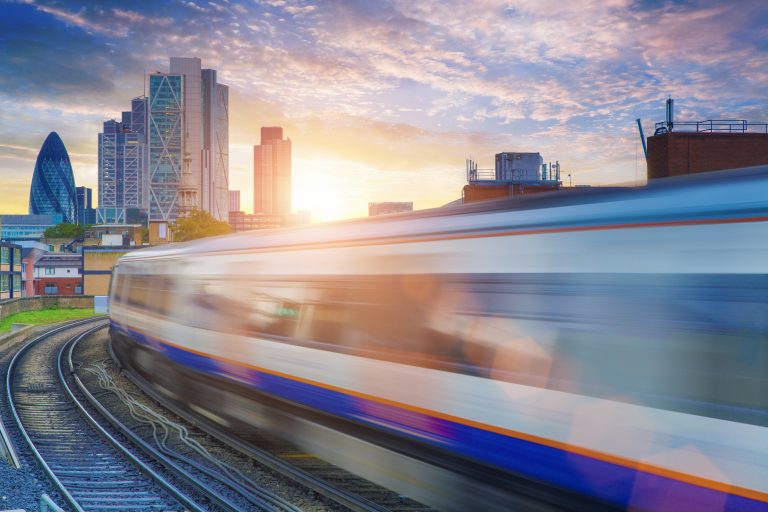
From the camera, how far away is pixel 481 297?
18.0 ft

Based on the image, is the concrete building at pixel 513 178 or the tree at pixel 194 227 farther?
the tree at pixel 194 227

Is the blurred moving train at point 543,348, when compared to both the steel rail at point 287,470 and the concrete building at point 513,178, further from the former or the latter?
the concrete building at point 513,178

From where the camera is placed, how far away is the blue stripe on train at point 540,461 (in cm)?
396

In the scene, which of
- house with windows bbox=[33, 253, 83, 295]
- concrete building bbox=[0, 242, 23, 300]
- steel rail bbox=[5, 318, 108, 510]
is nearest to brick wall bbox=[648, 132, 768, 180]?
steel rail bbox=[5, 318, 108, 510]

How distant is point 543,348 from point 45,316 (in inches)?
1935

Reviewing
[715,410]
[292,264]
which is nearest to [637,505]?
[715,410]

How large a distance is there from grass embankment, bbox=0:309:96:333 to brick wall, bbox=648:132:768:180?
35.3 meters

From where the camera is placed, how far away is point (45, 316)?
1859 inches

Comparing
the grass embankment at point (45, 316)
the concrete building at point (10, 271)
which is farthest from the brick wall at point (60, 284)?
the grass embankment at point (45, 316)

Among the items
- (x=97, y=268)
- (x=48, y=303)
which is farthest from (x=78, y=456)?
(x=97, y=268)

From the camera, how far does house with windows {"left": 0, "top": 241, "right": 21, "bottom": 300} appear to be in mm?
52719

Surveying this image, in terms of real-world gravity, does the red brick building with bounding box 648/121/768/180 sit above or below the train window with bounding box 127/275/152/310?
above

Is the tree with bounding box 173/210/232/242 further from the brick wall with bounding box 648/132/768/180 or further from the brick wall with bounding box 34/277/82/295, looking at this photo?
the brick wall with bounding box 648/132/768/180

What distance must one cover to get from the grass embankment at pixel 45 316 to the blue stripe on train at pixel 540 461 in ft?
118
